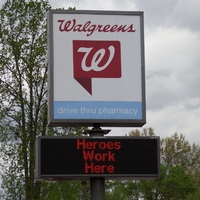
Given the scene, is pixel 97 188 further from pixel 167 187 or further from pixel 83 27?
pixel 167 187

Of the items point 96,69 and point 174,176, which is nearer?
point 96,69

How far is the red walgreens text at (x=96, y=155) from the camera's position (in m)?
19.2

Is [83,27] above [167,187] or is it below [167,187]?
above

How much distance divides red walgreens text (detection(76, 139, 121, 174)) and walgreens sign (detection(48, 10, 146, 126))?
3.71 ft

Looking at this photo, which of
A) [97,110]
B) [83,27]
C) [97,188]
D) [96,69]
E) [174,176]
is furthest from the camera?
[174,176]

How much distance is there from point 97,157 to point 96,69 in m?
2.84

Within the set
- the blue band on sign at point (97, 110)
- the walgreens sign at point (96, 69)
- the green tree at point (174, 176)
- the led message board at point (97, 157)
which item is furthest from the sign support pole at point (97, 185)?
the green tree at point (174, 176)

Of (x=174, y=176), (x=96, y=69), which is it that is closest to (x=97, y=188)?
(x=96, y=69)

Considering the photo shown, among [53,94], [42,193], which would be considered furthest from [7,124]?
[53,94]

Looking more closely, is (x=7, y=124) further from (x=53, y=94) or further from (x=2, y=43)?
(x=53, y=94)

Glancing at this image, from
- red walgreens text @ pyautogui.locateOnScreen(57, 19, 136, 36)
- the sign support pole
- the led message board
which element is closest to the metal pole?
the sign support pole

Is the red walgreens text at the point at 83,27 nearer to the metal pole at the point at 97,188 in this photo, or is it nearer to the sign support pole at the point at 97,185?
the sign support pole at the point at 97,185

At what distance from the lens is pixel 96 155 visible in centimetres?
1930

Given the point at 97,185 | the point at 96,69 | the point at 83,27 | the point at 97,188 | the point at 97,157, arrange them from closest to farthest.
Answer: the point at 97,157 < the point at 97,185 < the point at 97,188 < the point at 96,69 < the point at 83,27
